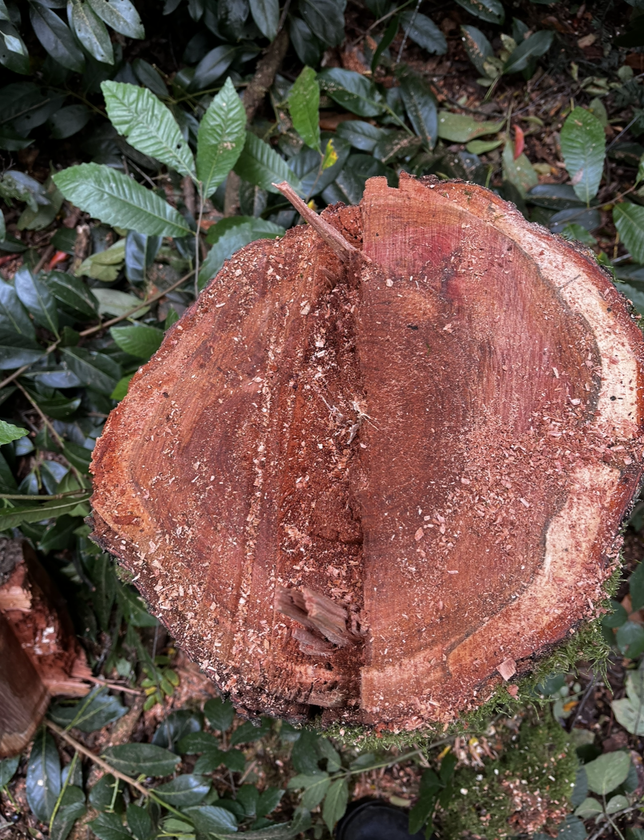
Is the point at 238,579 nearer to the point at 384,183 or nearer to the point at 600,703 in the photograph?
the point at 384,183

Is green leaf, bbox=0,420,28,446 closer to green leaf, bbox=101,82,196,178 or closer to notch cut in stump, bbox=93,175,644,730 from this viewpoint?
notch cut in stump, bbox=93,175,644,730

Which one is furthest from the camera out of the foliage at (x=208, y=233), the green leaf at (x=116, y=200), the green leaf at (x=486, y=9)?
the green leaf at (x=486, y=9)

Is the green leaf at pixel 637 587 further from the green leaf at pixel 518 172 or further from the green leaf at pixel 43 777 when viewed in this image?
the green leaf at pixel 43 777

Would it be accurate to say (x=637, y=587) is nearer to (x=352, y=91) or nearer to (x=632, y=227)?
(x=632, y=227)

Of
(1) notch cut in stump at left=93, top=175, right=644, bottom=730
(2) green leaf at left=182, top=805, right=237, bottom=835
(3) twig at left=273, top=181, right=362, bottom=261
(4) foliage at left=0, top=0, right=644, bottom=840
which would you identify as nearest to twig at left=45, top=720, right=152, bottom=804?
(4) foliage at left=0, top=0, right=644, bottom=840

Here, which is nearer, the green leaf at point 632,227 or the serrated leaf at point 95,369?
the green leaf at point 632,227

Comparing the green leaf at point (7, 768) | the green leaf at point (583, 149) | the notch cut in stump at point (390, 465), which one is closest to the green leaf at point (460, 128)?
the green leaf at point (583, 149)

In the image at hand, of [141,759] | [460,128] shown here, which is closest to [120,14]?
[460,128]
